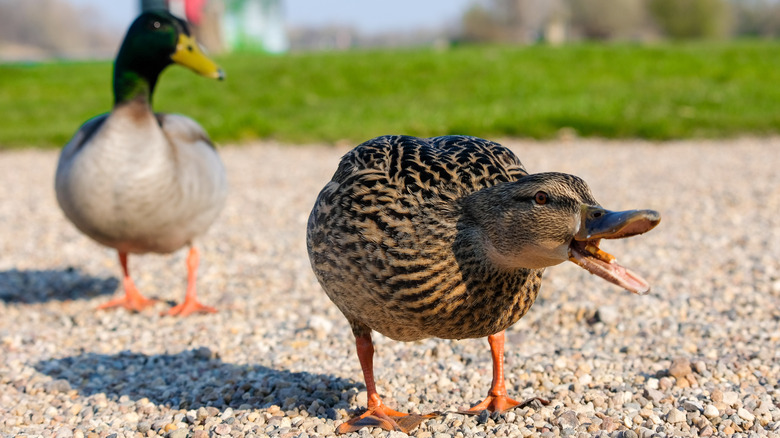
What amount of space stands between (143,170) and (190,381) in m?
1.46

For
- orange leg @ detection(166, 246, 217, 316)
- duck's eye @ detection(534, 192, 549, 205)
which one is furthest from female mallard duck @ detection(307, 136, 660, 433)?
orange leg @ detection(166, 246, 217, 316)

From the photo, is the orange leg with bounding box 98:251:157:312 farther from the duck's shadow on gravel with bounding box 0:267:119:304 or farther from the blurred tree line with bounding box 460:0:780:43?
the blurred tree line with bounding box 460:0:780:43

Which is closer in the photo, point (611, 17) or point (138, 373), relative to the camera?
point (138, 373)

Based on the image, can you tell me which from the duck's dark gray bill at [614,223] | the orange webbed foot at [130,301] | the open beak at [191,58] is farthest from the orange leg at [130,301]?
the duck's dark gray bill at [614,223]

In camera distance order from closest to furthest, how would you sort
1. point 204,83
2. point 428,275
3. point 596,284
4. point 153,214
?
point 428,275 < point 153,214 < point 596,284 < point 204,83

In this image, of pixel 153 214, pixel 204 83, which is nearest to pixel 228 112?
pixel 204 83

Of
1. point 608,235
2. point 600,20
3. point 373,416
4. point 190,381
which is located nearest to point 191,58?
point 190,381

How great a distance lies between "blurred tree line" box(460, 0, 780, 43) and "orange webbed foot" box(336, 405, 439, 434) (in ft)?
187

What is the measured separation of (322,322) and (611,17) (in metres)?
67.2

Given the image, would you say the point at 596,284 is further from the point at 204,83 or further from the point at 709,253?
the point at 204,83

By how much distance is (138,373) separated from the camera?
365cm

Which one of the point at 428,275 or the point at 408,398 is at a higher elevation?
the point at 428,275

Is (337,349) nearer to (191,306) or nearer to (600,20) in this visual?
(191,306)

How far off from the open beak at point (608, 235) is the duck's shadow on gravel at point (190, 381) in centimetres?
126
